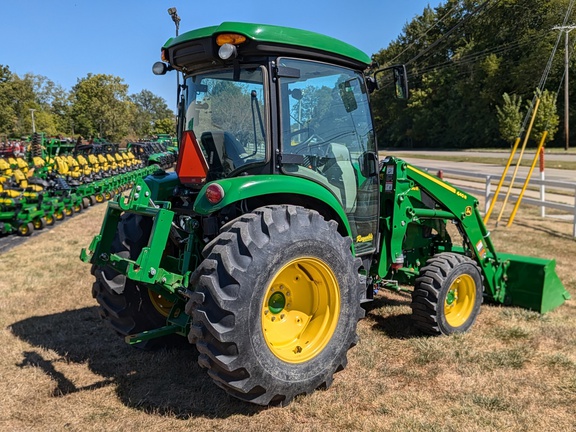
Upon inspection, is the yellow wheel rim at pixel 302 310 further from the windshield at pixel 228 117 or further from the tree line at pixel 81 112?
the tree line at pixel 81 112

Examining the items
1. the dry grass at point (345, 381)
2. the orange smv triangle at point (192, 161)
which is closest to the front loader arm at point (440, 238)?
the dry grass at point (345, 381)

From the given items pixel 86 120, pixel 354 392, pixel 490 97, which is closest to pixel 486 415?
pixel 354 392

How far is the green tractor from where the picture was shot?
3082 mm

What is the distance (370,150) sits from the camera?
14.3 feet

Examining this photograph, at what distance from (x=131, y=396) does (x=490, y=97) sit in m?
52.0

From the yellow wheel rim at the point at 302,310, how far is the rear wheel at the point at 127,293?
3.96ft

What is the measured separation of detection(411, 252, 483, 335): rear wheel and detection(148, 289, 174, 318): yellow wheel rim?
220cm

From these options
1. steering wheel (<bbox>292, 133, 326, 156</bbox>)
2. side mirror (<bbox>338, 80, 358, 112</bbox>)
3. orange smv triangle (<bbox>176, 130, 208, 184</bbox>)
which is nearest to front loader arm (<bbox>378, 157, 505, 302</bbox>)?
side mirror (<bbox>338, 80, 358, 112</bbox>)

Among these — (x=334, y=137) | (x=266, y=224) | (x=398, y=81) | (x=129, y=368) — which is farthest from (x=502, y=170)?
(x=266, y=224)

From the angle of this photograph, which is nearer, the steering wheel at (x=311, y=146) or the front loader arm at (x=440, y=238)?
the steering wheel at (x=311, y=146)

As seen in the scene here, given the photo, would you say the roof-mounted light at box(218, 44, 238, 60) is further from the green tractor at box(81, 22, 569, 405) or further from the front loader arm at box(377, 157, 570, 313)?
the front loader arm at box(377, 157, 570, 313)

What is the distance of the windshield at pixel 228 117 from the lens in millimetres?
3656

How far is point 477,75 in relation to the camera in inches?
2034

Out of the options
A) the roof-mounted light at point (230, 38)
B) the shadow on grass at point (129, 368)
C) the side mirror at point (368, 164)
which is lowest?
the shadow on grass at point (129, 368)
